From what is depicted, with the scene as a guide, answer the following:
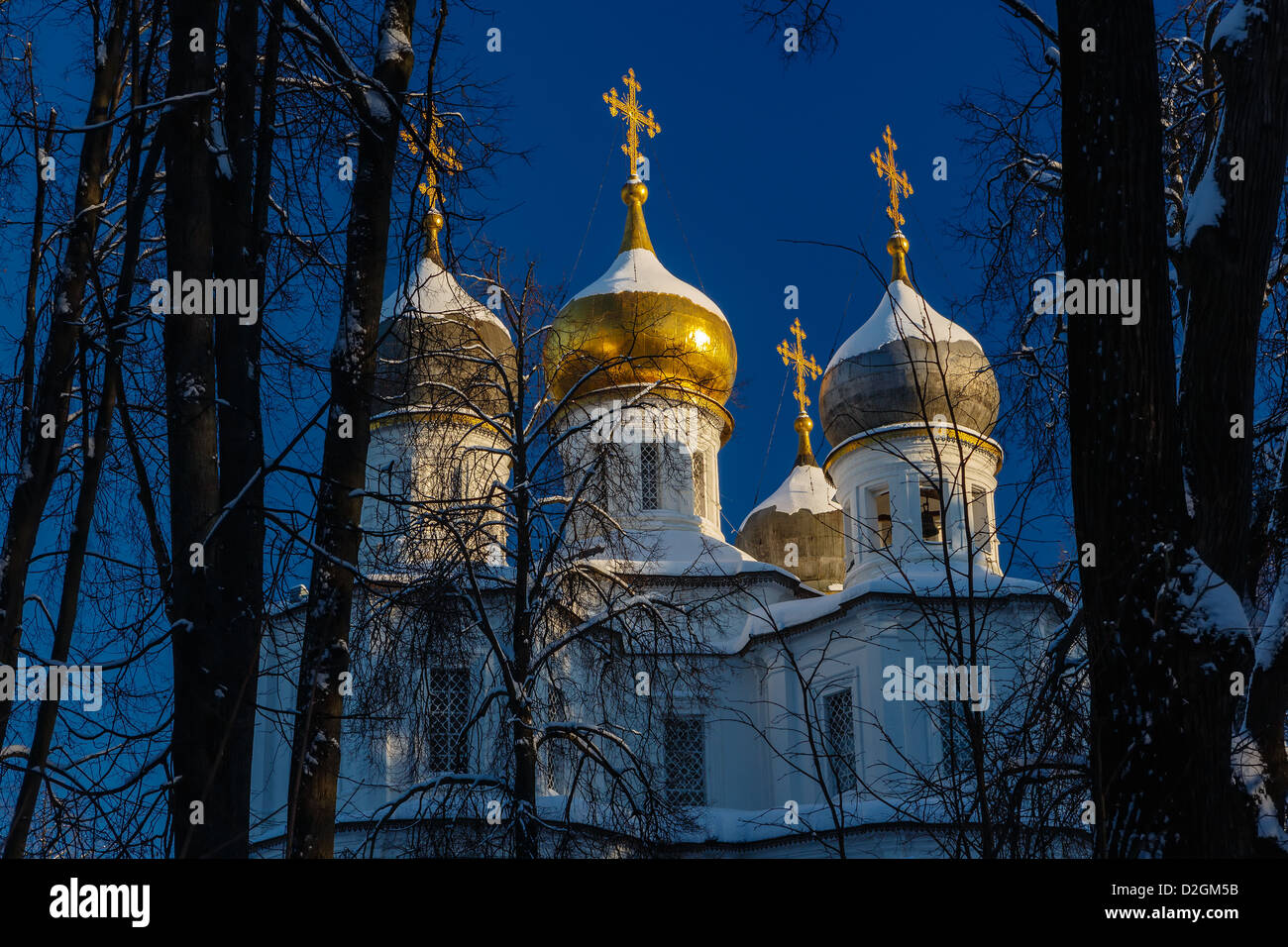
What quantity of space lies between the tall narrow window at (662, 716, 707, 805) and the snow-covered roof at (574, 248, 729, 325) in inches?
285

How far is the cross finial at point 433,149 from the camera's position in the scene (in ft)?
20.4

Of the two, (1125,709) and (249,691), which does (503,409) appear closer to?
(249,691)

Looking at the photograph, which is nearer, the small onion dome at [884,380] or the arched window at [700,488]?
the small onion dome at [884,380]

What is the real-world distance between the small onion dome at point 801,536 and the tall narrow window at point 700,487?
10.6 ft

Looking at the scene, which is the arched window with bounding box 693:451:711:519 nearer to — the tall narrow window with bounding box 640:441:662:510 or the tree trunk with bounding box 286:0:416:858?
the tall narrow window with bounding box 640:441:662:510

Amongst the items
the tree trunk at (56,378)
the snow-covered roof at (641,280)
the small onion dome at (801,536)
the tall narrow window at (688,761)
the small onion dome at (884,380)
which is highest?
the snow-covered roof at (641,280)

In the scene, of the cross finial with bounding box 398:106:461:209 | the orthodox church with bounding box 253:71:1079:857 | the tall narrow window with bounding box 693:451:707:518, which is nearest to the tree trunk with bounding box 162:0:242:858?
the cross finial with bounding box 398:106:461:209

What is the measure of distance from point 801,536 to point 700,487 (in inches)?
160

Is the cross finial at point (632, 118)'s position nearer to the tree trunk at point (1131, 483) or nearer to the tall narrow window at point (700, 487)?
the tall narrow window at point (700, 487)

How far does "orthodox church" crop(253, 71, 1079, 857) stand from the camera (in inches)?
485

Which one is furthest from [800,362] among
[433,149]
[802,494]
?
[433,149]

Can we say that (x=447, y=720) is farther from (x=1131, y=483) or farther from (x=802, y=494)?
(x=1131, y=483)

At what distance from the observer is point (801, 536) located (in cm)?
2784

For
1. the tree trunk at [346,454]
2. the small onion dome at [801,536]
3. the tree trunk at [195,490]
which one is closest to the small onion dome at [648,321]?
the small onion dome at [801,536]
